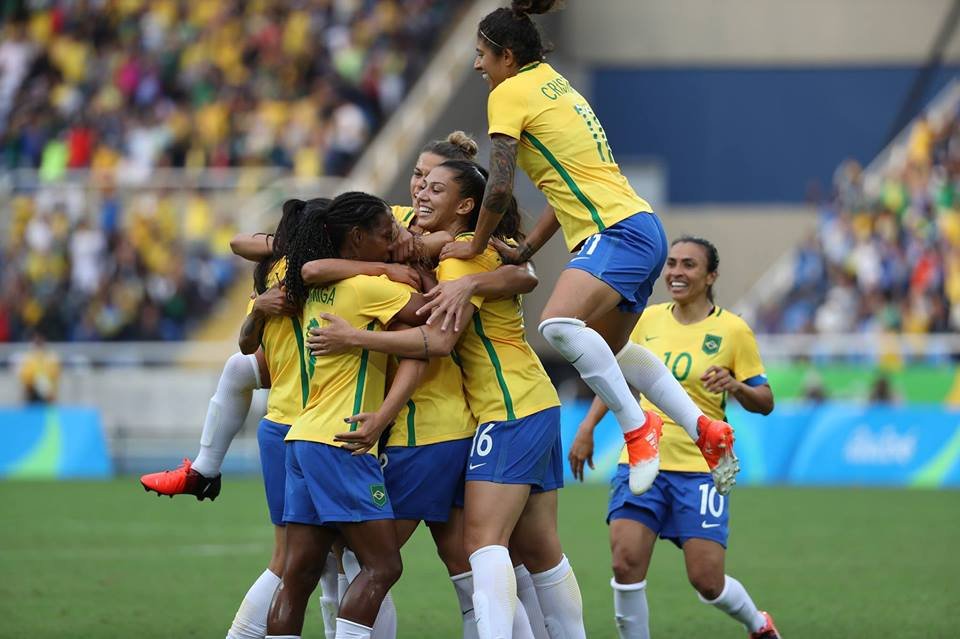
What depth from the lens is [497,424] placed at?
22.8 feet

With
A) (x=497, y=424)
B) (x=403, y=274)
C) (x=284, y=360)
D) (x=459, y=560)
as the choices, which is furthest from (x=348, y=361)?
(x=459, y=560)

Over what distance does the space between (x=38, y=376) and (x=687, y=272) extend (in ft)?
57.3

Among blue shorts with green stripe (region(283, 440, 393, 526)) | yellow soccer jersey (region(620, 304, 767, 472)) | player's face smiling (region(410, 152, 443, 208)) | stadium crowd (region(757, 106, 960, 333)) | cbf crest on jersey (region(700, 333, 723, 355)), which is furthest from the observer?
stadium crowd (region(757, 106, 960, 333))

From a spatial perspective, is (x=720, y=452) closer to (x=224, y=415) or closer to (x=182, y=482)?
(x=224, y=415)

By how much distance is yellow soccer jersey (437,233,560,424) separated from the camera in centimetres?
702

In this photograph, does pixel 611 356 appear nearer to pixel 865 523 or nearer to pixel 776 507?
pixel 865 523

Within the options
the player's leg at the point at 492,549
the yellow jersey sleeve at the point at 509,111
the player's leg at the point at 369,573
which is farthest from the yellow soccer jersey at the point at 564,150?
the player's leg at the point at 369,573

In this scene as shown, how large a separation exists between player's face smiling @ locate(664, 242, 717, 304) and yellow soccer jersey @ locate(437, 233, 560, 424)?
1850mm

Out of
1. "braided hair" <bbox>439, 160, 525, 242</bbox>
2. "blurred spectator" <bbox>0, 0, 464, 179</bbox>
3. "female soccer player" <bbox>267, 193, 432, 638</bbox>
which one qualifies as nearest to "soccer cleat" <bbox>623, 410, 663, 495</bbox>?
"braided hair" <bbox>439, 160, 525, 242</bbox>

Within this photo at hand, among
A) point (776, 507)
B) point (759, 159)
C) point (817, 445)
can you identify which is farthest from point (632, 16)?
point (776, 507)

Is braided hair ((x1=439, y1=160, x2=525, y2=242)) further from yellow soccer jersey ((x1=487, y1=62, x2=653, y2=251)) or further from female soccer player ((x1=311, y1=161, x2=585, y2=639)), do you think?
yellow soccer jersey ((x1=487, y1=62, x2=653, y2=251))

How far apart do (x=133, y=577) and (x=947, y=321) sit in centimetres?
1561

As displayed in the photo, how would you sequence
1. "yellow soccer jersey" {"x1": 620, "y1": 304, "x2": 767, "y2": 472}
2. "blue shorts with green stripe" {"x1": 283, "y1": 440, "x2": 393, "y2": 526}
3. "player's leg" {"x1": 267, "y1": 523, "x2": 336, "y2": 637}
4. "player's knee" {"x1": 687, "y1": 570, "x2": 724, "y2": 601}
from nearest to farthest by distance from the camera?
1. "blue shorts with green stripe" {"x1": 283, "y1": 440, "x2": 393, "y2": 526}
2. "player's leg" {"x1": 267, "y1": 523, "x2": 336, "y2": 637}
3. "player's knee" {"x1": 687, "y1": 570, "x2": 724, "y2": 601}
4. "yellow soccer jersey" {"x1": 620, "y1": 304, "x2": 767, "y2": 472}

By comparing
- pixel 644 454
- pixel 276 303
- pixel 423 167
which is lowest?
pixel 644 454
